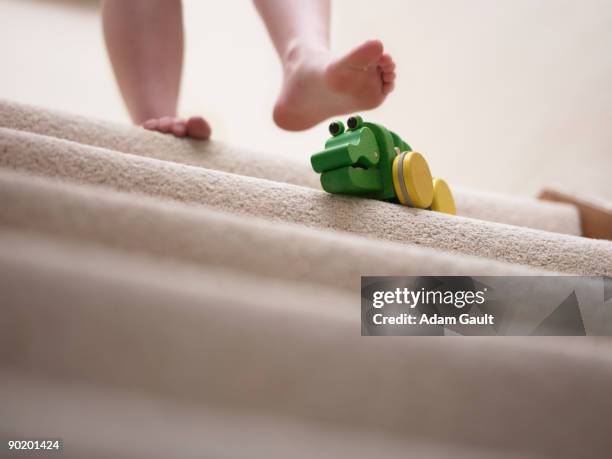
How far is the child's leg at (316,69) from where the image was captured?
62 cm

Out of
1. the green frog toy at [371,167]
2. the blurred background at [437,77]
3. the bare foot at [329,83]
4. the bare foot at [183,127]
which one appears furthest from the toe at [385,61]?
the blurred background at [437,77]

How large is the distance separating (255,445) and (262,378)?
57mm

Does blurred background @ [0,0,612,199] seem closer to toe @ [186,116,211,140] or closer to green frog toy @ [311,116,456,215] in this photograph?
toe @ [186,116,211,140]

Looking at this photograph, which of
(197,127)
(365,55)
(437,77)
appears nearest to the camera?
(365,55)

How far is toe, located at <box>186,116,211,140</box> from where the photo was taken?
29.9 inches

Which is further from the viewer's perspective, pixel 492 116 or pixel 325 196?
pixel 492 116

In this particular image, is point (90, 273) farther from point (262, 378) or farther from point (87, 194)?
point (262, 378)

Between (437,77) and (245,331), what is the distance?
129 centimetres

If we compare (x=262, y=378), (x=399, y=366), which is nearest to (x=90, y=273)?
(x=262, y=378)

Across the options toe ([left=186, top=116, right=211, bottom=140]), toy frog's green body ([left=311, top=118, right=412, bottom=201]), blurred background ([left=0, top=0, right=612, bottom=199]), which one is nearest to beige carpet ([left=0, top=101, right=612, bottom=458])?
toy frog's green body ([left=311, top=118, right=412, bottom=201])

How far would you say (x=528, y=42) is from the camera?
1.36 metres

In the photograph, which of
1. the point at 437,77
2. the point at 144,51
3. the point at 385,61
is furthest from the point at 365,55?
the point at 437,77

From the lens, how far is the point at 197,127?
76 cm

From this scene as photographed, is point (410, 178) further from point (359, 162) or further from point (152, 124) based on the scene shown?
point (152, 124)
